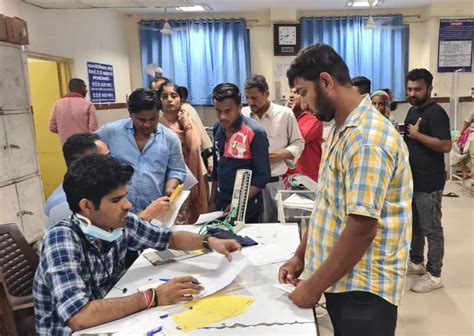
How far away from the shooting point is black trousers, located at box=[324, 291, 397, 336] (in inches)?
44.9

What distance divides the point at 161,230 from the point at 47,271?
499mm

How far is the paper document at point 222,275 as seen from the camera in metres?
1.30

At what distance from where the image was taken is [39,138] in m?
5.19

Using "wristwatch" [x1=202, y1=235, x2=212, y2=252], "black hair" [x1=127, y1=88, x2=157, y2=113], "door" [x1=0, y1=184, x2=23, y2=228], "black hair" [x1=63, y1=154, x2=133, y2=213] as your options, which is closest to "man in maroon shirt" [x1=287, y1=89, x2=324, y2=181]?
"black hair" [x1=127, y1=88, x2=157, y2=113]

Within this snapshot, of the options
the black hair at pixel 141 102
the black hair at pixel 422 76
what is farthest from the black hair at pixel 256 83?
the black hair at pixel 422 76

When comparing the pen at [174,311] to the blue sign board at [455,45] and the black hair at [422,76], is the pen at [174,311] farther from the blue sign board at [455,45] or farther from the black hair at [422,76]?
the blue sign board at [455,45]

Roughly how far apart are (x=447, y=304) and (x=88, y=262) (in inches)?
89.1

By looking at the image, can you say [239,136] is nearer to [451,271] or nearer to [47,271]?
[47,271]

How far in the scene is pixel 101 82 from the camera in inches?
221

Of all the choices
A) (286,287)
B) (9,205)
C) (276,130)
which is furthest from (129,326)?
(9,205)

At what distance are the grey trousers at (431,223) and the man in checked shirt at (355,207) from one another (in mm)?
1636

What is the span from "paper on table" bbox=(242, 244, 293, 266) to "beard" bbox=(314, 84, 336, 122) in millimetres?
629

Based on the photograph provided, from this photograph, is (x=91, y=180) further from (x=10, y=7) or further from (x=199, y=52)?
(x=199, y=52)

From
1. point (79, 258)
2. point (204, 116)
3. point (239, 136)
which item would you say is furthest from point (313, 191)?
point (204, 116)
